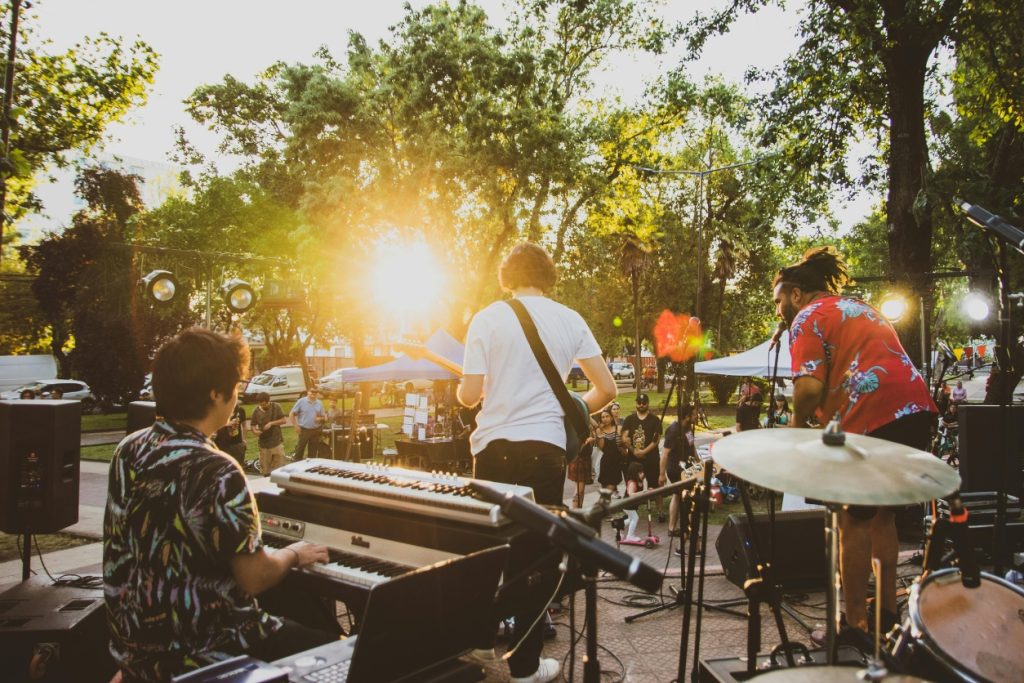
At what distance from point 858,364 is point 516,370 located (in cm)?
179

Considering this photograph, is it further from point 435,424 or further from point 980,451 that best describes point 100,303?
point 980,451

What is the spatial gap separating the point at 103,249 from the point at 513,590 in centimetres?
3181

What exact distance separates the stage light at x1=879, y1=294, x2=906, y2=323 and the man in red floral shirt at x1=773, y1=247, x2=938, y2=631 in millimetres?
5579

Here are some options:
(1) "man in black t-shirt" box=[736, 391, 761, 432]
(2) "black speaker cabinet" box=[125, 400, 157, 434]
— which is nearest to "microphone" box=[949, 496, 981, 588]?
(2) "black speaker cabinet" box=[125, 400, 157, 434]

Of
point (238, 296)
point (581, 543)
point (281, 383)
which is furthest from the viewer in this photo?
point (281, 383)

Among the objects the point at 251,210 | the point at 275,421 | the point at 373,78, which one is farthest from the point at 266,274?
the point at 275,421

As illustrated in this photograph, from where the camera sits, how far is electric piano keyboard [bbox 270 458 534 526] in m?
2.38

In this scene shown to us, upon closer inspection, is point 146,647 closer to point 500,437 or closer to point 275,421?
point 500,437

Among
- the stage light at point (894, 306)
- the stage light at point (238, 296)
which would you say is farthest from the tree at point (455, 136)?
the stage light at point (894, 306)

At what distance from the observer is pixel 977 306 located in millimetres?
8750

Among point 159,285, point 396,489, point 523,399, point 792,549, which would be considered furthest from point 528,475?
point 159,285

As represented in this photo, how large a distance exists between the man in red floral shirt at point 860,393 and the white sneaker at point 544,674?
153cm

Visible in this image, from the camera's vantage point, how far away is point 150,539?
2.00 m

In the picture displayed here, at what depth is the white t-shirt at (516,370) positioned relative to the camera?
3252 millimetres
